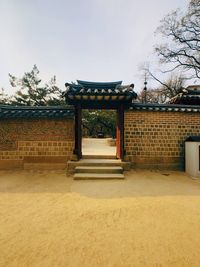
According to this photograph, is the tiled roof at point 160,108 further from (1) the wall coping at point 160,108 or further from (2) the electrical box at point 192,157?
(2) the electrical box at point 192,157

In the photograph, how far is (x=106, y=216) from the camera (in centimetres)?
359

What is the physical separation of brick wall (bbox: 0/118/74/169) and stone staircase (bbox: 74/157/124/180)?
3.31ft

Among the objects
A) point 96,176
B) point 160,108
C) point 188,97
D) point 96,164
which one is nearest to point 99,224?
point 96,176

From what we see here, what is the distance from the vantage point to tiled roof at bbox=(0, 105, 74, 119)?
7.70 m

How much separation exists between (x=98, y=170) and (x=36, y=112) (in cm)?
381

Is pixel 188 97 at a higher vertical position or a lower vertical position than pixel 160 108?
higher

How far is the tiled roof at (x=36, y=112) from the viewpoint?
7.70 metres

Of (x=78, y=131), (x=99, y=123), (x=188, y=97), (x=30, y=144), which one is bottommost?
(x=30, y=144)

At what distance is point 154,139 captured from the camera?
8.01 m

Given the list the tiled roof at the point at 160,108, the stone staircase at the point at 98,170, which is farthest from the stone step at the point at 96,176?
the tiled roof at the point at 160,108

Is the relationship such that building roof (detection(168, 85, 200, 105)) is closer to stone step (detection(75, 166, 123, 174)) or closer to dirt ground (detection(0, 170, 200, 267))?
dirt ground (detection(0, 170, 200, 267))

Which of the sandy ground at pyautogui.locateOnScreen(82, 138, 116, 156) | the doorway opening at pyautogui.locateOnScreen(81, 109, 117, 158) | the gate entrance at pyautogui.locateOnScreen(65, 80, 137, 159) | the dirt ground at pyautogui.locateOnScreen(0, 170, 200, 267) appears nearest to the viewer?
the dirt ground at pyautogui.locateOnScreen(0, 170, 200, 267)

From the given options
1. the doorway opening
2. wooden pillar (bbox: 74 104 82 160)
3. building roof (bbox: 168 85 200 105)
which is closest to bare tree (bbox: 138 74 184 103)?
the doorway opening

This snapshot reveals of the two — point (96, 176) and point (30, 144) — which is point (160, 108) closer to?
point (96, 176)
